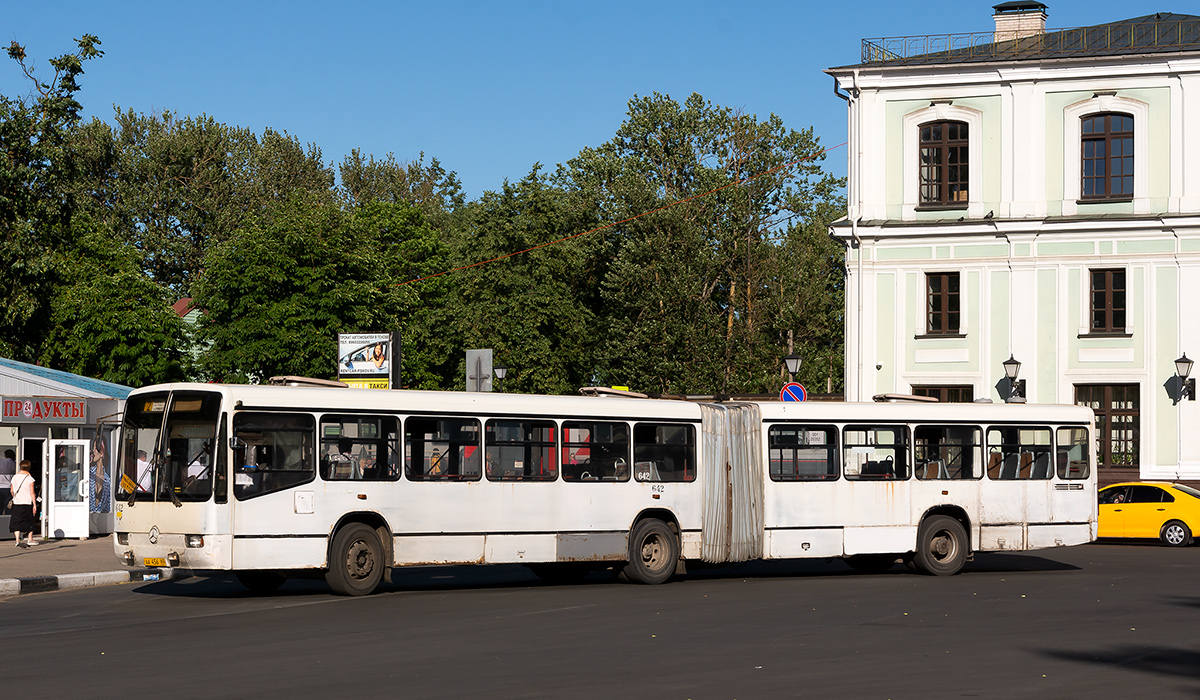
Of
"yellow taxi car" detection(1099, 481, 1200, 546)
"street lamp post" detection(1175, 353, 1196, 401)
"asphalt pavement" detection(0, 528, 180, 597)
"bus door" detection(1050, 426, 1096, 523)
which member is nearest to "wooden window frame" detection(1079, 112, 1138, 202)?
"street lamp post" detection(1175, 353, 1196, 401)

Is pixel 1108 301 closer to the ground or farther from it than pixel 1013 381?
farther from it

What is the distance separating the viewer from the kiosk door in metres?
27.4

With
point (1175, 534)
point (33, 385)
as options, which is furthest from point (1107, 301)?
point (33, 385)

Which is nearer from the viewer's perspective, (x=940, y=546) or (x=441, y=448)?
(x=441, y=448)

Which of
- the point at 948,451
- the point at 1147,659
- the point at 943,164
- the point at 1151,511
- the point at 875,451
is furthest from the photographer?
the point at 943,164

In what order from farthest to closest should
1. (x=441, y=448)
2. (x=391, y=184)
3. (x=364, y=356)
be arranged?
1. (x=391, y=184)
2. (x=364, y=356)
3. (x=441, y=448)

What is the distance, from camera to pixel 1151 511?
30.0m

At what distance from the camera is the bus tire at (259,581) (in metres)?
18.8

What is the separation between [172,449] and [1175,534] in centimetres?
2051

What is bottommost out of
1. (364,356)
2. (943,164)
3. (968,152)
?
(364,356)

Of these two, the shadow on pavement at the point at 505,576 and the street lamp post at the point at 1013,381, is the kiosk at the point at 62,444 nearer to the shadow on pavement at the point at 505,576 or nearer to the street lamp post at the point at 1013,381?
the shadow on pavement at the point at 505,576

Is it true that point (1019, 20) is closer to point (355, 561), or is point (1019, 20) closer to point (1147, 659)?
point (355, 561)

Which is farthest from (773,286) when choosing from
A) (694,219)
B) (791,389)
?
(791,389)

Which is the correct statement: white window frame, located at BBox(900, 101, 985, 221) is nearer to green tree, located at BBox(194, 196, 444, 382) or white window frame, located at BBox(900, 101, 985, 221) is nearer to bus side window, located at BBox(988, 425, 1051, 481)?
bus side window, located at BBox(988, 425, 1051, 481)
